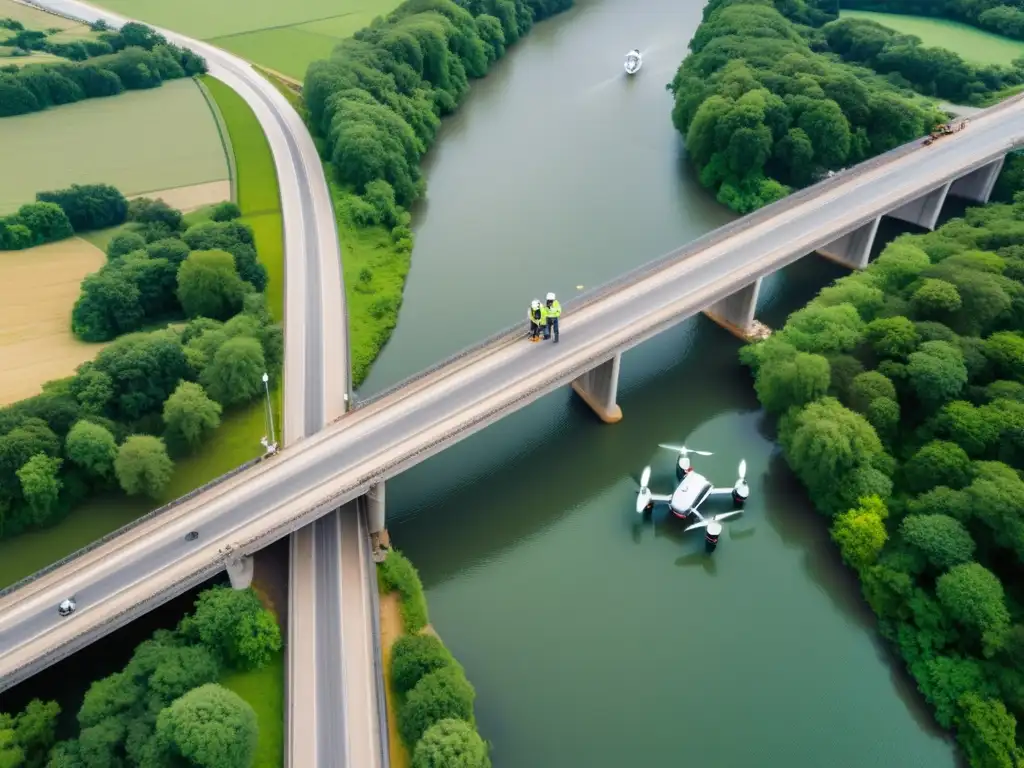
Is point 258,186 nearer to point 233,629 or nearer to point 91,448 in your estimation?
point 91,448

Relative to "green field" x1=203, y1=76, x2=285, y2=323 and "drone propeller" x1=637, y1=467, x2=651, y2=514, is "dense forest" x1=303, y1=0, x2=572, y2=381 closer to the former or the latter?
"green field" x1=203, y1=76, x2=285, y2=323

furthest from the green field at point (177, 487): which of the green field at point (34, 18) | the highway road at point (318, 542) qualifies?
the green field at point (34, 18)

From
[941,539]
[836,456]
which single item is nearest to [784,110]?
[836,456]

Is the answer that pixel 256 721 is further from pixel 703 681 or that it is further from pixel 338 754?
pixel 703 681

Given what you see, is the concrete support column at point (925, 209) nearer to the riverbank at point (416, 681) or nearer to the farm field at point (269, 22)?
the riverbank at point (416, 681)

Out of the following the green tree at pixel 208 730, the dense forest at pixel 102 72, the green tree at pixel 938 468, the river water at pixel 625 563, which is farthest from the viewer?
the dense forest at pixel 102 72

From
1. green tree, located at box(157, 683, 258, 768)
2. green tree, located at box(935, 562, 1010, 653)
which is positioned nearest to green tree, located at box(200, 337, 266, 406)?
green tree, located at box(157, 683, 258, 768)
